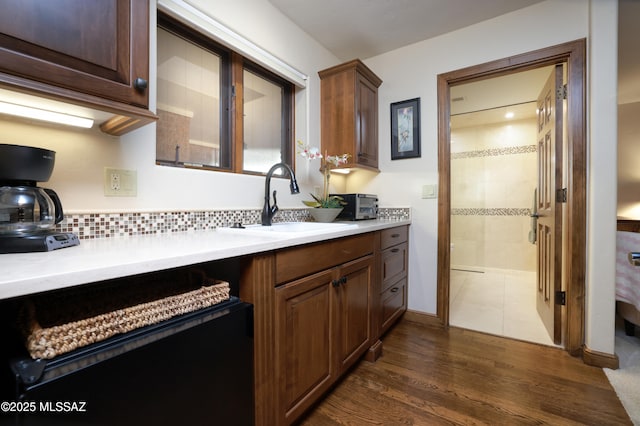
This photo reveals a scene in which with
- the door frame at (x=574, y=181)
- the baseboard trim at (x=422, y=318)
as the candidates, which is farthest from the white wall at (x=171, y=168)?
the door frame at (x=574, y=181)

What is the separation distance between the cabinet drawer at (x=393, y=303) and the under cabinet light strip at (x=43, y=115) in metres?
1.81

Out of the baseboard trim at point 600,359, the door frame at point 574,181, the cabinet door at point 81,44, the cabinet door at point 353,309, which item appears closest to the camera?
the cabinet door at point 81,44

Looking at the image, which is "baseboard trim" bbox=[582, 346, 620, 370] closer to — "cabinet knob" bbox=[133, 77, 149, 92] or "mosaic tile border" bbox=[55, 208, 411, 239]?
"mosaic tile border" bbox=[55, 208, 411, 239]

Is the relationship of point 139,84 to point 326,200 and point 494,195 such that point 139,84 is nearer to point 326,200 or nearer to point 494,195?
point 326,200

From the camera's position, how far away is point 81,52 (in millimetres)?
824

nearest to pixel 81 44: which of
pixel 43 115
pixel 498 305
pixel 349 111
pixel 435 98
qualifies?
pixel 43 115

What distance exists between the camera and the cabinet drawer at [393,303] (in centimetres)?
196

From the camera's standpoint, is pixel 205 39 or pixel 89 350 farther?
pixel 205 39

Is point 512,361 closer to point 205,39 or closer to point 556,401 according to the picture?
point 556,401

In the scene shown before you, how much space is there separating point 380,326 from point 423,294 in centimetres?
70

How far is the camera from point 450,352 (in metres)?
1.87

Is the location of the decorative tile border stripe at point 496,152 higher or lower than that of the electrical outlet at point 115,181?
higher

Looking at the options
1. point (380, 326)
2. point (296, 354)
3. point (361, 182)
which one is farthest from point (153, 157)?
point (361, 182)

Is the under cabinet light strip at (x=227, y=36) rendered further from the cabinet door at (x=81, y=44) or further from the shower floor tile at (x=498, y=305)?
the shower floor tile at (x=498, y=305)
